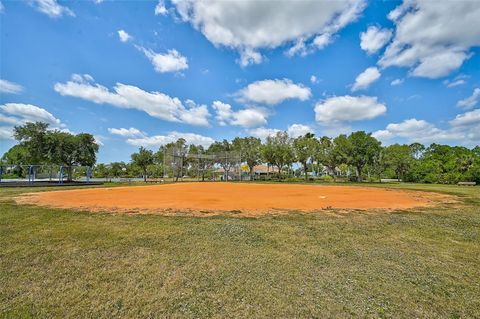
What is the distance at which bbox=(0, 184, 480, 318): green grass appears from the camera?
2.71 meters

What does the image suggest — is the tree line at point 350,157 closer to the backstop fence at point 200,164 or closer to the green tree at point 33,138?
the backstop fence at point 200,164

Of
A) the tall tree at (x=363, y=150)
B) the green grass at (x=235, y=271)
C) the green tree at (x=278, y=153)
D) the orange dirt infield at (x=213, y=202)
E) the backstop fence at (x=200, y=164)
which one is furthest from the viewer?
the green tree at (x=278, y=153)

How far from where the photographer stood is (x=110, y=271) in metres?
3.60

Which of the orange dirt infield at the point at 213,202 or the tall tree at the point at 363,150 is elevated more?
the tall tree at the point at 363,150

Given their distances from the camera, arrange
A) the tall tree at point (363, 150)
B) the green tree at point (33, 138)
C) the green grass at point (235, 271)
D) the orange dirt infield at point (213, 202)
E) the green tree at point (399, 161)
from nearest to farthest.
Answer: the green grass at point (235, 271), the orange dirt infield at point (213, 202), the green tree at point (33, 138), the tall tree at point (363, 150), the green tree at point (399, 161)

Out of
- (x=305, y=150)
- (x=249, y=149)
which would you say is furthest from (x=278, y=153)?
(x=249, y=149)

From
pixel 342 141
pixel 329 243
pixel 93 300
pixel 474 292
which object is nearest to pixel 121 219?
pixel 93 300

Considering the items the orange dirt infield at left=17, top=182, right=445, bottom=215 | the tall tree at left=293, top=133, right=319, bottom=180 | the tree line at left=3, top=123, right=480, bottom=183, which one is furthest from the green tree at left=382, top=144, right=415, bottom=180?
the orange dirt infield at left=17, top=182, right=445, bottom=215

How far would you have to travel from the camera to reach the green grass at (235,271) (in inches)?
107

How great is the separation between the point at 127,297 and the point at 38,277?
168 centimetres

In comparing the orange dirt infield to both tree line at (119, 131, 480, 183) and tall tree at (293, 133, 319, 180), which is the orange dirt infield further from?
tall tree at (293, 133, 319, 180)

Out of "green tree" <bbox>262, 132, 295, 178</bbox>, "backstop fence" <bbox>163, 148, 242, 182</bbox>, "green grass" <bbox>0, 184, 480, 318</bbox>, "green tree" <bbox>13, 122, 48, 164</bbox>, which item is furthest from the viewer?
"green tree" <bbox>262, 132, 295, 178</bbox>

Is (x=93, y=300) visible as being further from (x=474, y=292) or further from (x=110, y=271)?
(x=474, y=292)

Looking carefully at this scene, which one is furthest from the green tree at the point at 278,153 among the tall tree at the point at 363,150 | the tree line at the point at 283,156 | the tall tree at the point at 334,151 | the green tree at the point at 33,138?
the green tree at the point at 33,138
